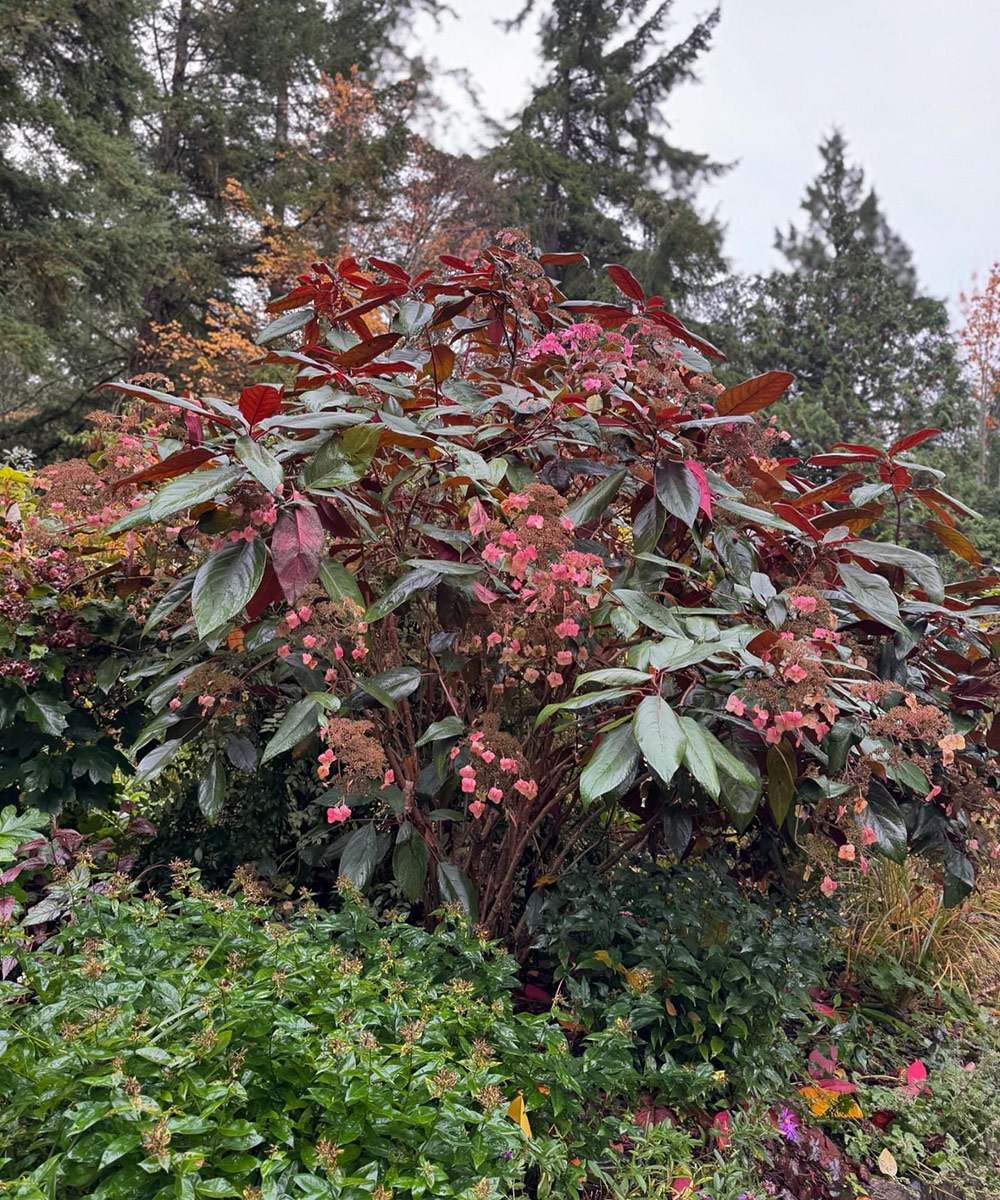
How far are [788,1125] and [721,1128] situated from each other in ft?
0.59

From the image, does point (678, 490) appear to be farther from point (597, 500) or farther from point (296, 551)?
point (296, 551)

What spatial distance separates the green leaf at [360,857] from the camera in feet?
4.07

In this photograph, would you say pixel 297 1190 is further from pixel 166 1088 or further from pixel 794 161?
pixel 794 161

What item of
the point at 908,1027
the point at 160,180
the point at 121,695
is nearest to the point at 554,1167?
the point at 121,695

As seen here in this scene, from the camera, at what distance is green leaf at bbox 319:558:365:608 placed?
108 centimetres

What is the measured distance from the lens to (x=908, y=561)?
1305mm

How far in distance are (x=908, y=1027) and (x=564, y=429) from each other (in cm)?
184

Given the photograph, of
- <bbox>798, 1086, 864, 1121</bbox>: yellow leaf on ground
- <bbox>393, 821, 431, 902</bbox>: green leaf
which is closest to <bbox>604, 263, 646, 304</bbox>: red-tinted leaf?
<bbox>393, 821, 431, 902</bbox>: green leaf

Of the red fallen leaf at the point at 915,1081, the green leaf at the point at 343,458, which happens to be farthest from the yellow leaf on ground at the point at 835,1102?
the green leaf at the point at 343,458

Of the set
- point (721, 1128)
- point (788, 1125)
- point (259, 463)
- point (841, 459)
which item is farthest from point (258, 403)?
point (788, 1125)

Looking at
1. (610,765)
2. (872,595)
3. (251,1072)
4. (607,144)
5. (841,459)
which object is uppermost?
(607,144)

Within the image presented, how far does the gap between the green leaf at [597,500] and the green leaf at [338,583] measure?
38 centimetres

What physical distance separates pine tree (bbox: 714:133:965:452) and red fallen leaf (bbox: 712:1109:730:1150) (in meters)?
10.1

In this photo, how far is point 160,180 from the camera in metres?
8.42
